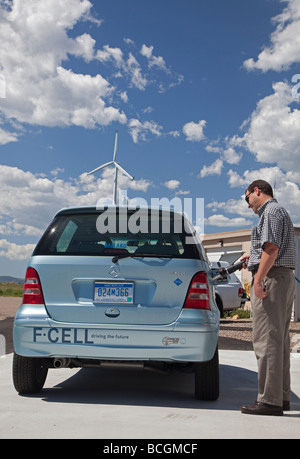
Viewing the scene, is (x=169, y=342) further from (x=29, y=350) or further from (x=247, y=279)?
(x=247, y=279)

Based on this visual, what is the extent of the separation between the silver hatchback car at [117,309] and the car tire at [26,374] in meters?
0.01

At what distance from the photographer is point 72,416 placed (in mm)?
4031

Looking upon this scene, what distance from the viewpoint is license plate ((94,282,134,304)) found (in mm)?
4457

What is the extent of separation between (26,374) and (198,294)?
5.53ft

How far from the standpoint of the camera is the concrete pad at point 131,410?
144 inches

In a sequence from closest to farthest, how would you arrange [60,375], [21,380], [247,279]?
[21,380], [60,375], [247,279]

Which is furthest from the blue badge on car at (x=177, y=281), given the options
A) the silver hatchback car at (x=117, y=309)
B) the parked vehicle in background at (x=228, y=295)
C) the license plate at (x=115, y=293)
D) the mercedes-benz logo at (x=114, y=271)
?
the parked vehicle in background at (x=228, y=295)

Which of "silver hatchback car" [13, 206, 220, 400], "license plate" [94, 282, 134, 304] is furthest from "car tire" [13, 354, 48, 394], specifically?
"license plate" [94, 282, 134, 304]

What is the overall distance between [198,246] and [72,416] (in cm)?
178

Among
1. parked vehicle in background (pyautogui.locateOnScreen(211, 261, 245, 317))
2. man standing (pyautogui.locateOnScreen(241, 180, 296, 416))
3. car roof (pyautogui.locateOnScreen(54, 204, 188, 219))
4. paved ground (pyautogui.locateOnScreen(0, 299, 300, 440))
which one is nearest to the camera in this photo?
paved ground (pyautogui.locateOnScreen(0, 299, 300, 440))

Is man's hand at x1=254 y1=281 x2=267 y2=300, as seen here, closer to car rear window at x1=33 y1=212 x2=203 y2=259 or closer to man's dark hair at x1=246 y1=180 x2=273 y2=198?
car rear window at x1=33 y1=212 x2=203 y2=259

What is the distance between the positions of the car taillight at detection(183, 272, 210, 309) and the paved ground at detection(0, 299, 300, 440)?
859 millimetres

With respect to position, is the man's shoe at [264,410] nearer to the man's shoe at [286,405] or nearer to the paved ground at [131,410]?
the paved ground at [131,410]
